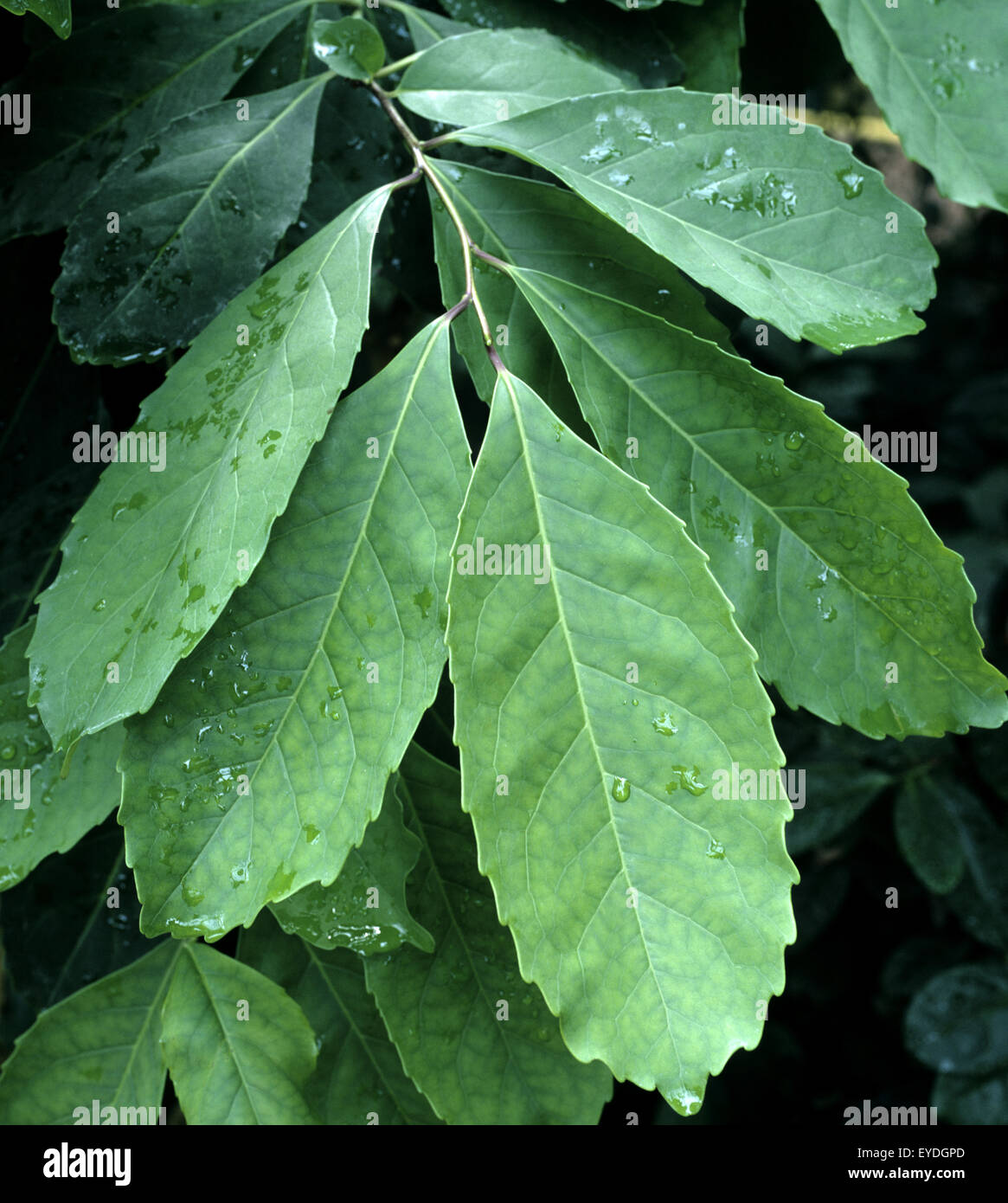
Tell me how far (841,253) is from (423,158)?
229mm

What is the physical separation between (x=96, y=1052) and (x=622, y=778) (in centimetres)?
40

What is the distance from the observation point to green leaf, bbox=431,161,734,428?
0.53 meters

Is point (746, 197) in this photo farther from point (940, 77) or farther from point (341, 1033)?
point (341, 1033)

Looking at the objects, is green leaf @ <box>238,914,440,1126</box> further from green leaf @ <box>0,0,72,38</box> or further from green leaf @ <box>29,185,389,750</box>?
green leaf @ <box>0,0,72,38</box>

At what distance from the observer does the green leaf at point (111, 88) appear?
1.91 feet

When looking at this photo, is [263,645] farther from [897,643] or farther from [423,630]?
[897,643]

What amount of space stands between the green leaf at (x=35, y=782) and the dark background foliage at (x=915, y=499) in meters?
0.12

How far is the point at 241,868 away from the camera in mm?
442

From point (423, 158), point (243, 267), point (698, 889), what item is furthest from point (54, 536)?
point (698, 889)

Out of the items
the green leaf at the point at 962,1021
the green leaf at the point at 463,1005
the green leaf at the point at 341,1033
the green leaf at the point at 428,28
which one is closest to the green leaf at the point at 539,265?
the green leaf at the point at 428,28

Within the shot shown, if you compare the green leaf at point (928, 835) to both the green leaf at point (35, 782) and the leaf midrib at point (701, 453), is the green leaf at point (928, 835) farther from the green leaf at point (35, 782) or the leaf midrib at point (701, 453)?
the green leaf at point (35, 782)

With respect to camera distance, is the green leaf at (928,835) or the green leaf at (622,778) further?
the green leaf at (928,835)

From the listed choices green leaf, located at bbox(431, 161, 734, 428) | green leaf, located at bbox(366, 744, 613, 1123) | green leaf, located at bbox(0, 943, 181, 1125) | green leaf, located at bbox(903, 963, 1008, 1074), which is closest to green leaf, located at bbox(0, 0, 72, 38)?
green leaf, located at bbox(431, 161, 734, 428)

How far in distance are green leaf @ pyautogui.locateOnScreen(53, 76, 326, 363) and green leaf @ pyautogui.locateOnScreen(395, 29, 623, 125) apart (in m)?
0.07
